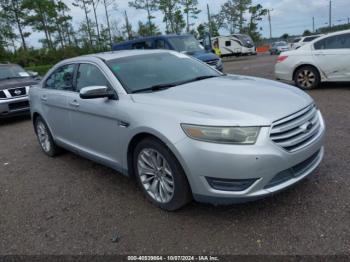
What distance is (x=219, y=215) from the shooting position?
3234 millimetres

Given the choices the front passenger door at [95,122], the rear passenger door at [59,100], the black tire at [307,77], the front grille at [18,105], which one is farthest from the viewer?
the black tire at [307,77]

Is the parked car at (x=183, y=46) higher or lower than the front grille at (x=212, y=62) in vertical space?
higher

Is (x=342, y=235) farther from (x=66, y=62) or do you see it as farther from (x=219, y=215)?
(x=66, y=62)

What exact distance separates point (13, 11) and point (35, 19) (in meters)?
2.40

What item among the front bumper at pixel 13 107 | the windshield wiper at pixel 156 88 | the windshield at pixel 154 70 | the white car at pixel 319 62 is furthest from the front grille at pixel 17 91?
the white car at pixel 319 62

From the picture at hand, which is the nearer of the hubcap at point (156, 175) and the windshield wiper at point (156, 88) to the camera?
the hubcap at point (156, 175)

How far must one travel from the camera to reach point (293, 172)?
9.69ft

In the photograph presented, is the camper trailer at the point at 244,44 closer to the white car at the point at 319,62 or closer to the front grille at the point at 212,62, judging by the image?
the front grille at the point at 212,62

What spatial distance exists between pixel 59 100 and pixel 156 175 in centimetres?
209

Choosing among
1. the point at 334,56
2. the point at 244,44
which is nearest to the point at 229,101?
the point at 334,56

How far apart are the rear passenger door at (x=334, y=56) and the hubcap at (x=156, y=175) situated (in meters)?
7.06

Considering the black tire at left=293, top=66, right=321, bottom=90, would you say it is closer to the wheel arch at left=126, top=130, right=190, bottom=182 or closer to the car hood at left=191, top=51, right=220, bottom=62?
the car hood at left=191, top=51, right=220, bottom=62

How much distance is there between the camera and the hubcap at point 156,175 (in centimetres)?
322

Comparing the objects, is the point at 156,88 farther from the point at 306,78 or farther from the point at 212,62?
the point at 212,62
